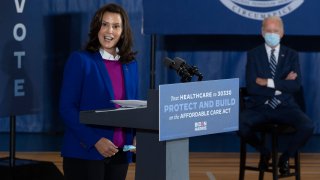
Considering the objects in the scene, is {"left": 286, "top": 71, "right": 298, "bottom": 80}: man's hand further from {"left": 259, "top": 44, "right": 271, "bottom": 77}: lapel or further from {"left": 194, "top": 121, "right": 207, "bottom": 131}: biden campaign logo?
{"left": 194, "top": 121, "right": 207, "bottom": 131}: biden campaign logo

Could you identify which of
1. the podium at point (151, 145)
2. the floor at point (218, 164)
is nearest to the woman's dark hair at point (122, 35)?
the podium at point (151, 145)

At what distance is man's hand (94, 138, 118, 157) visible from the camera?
3.39 meters

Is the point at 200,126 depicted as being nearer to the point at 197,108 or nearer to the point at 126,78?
the point at 197,108

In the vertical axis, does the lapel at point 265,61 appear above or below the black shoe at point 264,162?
above

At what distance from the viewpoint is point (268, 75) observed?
250 inches

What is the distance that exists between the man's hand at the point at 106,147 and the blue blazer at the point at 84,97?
54 mm

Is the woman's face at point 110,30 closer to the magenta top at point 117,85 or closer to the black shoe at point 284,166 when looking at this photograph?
the magenta top at point 117,85

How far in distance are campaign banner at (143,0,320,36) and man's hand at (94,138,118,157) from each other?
10.8 feet

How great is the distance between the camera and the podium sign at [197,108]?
2736mm

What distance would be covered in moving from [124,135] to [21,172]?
1743mm

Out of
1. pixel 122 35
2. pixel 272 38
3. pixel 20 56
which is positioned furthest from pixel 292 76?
pixel 122 35

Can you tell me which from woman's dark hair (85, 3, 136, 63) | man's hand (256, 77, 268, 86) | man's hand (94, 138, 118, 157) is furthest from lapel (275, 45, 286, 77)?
man's hand (94, 138, 118, 157)

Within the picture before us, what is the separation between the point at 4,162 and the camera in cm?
522

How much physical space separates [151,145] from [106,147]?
1.68ft
